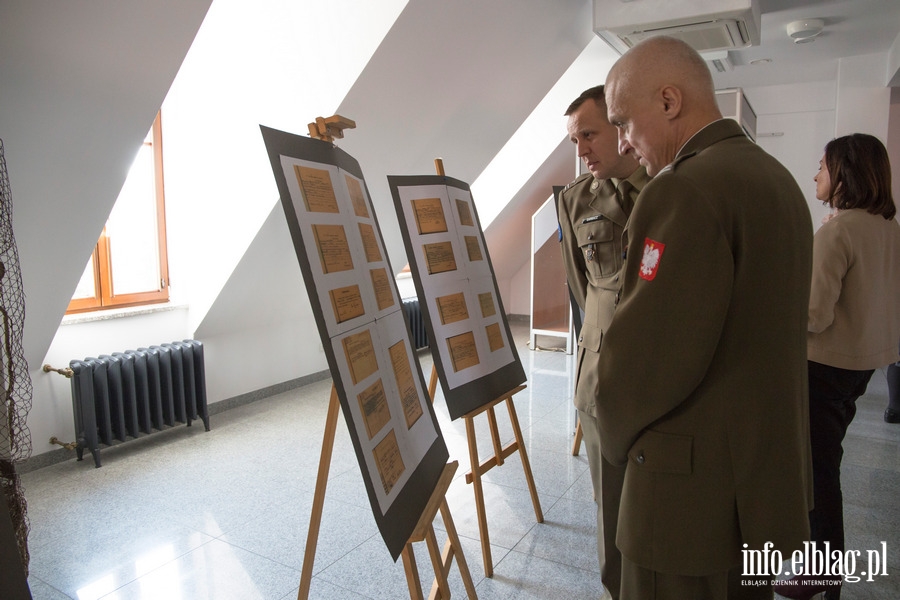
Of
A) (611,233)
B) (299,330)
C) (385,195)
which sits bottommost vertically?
(299,330)

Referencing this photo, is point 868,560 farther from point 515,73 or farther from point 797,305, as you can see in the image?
point 515,73

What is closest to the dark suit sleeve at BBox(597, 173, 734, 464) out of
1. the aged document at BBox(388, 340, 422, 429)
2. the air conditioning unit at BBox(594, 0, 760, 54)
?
the aged document at BBox(388, 340, 422, 429)

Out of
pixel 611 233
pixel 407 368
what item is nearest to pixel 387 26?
pixel 611 233

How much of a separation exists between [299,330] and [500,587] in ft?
11.4

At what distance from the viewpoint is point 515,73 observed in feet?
14.7

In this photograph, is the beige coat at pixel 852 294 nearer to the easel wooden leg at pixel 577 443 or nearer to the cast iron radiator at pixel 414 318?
the easel wooden leg at pixel 577 443

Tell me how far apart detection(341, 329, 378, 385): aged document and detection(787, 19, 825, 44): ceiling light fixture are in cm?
480

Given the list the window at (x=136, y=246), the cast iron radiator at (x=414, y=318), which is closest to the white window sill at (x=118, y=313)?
the window at (x=136, y=246)

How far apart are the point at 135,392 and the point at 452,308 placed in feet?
7.99

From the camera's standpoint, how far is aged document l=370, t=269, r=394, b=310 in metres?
1.72

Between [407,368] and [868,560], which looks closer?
[407,368]

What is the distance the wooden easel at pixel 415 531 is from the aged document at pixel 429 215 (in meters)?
0.82

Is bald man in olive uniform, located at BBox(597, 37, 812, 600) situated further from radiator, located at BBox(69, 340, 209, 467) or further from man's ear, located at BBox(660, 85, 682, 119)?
radiator, located at BBox(69, 340, 209, 467)

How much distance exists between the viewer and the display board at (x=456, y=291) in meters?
2.25
